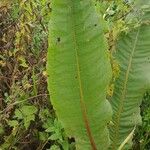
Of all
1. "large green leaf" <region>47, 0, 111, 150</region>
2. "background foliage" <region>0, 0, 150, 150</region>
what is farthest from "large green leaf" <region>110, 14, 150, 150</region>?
"large green leaf" <region>47, 0, 111, 150</region>

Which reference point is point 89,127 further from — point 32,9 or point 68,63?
point 32,9

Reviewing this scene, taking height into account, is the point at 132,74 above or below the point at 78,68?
below

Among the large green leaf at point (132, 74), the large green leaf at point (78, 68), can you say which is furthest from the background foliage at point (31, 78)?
the large green leaf at point (78, 68)

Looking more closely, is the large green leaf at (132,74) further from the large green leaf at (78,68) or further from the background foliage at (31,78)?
the large green leaf at (78,68)

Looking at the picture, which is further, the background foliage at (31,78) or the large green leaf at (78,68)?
the background foliage at (31,78)

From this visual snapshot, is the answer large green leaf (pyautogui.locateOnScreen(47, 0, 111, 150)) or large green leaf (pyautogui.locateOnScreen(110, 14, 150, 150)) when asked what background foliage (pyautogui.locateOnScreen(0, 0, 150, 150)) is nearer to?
large green leaf (pyautogui.locateOnScreen(110, 14, 150, 150))

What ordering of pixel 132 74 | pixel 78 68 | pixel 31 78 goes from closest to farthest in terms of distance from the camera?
pixel 78 68, pixel 132 74, pixel 31 78
